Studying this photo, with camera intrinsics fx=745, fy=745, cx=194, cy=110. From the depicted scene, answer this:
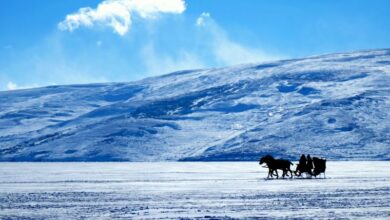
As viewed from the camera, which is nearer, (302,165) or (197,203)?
(197,203)

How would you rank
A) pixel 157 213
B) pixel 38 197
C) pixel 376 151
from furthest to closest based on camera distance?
pixel 376 151, pixel 38 197, pixel 157 213

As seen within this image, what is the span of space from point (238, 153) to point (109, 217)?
172642mm

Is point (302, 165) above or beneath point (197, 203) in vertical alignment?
above

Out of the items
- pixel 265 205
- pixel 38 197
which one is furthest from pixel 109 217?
pixel 38 197

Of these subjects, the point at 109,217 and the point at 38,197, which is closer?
the point at 109,217

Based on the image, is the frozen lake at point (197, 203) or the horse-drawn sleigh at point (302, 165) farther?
the horse-drawn sleigh at point (302, 165)

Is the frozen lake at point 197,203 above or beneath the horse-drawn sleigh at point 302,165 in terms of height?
beneath

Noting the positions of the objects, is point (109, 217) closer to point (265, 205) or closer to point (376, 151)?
point (265, 205)

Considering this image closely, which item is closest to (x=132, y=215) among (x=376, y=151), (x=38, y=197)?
(x=38, y=197)

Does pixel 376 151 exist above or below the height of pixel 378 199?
above

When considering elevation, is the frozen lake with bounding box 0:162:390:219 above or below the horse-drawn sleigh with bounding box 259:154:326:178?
below

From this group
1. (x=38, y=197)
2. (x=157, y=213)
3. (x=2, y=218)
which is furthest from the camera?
(x=38, y=197)

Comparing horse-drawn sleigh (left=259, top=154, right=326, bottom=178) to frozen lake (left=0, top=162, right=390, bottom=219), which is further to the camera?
horse-drawn sleigh (left=259, top=154, right=326, bottom=178)

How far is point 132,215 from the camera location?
2623cm
